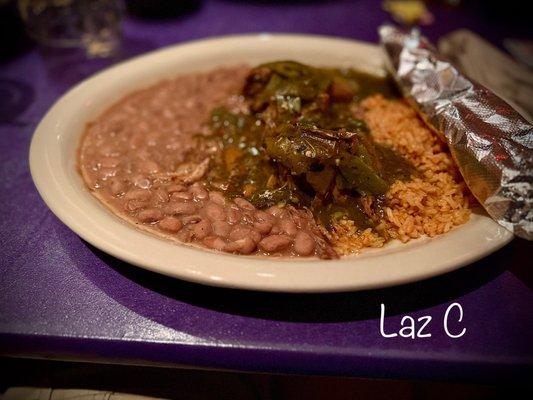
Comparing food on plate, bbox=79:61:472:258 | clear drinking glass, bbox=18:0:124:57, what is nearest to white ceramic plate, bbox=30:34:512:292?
food on plate, bbox=79:61:472:258

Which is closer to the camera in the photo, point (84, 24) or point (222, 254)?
point (222, 254)

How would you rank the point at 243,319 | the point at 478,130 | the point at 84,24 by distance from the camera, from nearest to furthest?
the point at 243,319, the point at 478,130, the point at 84,24

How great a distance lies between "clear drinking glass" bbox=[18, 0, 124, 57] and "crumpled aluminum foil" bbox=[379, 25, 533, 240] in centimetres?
185

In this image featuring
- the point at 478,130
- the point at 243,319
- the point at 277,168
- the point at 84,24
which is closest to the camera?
the point at 243,319

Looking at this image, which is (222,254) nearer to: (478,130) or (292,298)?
(292,298)

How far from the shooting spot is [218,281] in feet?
4.39

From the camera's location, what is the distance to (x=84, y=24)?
9.86 ft

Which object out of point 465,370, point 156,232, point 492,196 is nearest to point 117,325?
point 156,232

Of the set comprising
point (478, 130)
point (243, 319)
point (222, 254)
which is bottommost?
point (243, 319)

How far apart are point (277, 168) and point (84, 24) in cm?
199

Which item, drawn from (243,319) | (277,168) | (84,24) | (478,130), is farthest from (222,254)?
(84,24)

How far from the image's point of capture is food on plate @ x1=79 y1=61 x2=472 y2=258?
1.60 meters

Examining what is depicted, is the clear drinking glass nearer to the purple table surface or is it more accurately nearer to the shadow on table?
the purple table surface

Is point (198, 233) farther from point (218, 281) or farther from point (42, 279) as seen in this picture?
point (42, 279)
